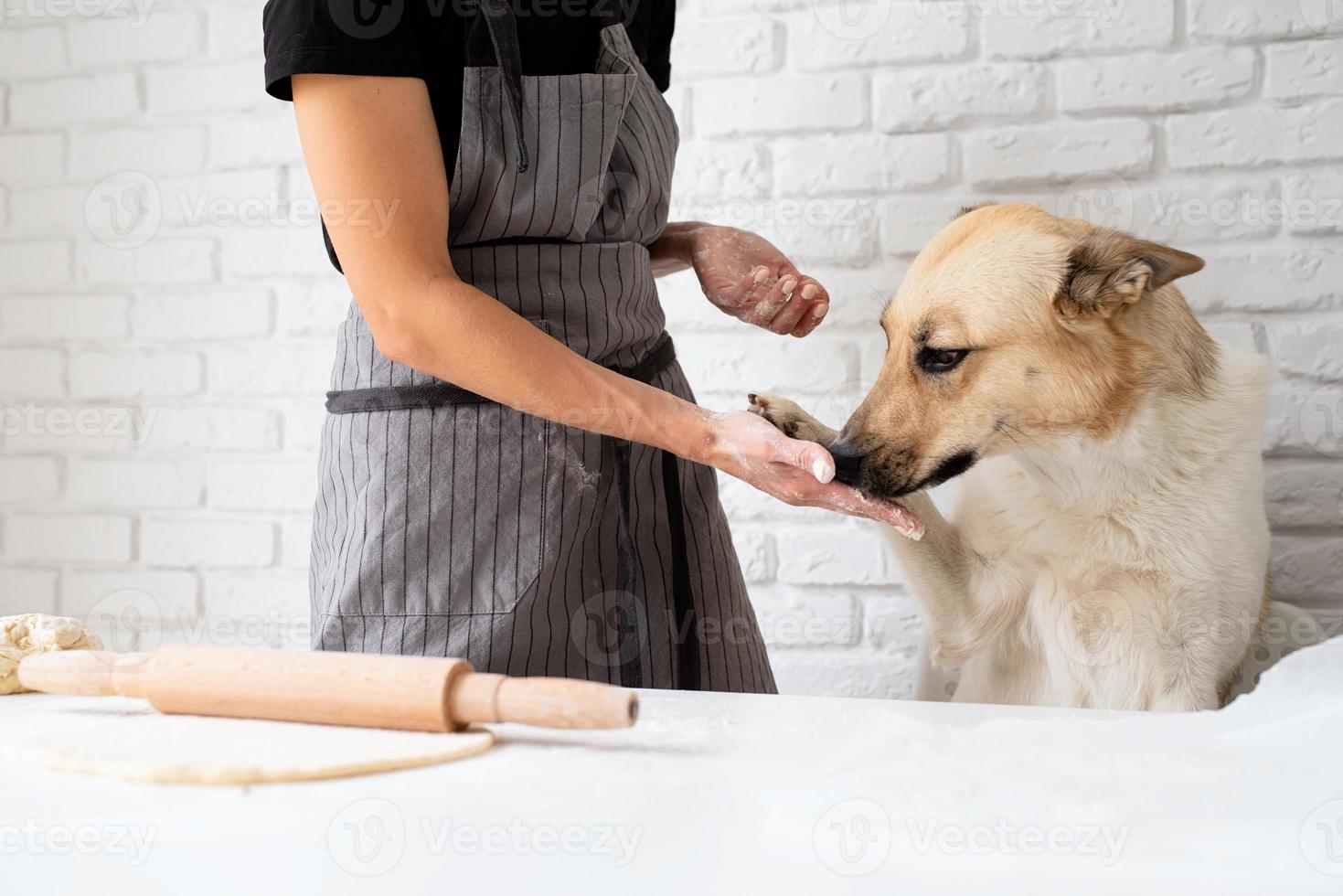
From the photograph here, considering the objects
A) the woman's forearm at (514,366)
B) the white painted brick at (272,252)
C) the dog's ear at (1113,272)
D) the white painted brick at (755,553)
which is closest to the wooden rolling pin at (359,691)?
the woman's forearm at (514,366)

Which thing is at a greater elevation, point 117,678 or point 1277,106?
point 1277,106

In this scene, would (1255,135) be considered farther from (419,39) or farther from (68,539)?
(68,539)

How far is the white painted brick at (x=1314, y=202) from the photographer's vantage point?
5.00 feet

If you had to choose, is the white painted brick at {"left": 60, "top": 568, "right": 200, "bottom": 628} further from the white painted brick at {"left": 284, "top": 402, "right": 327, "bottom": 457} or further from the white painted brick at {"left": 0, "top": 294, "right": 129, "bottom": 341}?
the white painted brick at {"left": 0, "top": 294, "right": 129, "bottom": 341}

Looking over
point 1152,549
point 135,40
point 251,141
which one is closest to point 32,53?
point 135,40

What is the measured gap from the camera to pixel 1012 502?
141cm

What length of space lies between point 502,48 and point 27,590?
5.46 feet

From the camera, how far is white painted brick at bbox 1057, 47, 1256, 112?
154cm

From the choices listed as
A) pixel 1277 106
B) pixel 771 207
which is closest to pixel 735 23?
pixel 771 207

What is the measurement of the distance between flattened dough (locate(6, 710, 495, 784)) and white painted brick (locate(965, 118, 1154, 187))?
4.06ft

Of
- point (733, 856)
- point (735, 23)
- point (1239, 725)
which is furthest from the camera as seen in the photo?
point (735, 23)

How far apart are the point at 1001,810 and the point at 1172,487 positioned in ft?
2.68

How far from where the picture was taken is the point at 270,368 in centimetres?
195

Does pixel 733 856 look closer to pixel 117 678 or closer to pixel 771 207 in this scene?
pixel 117 678
